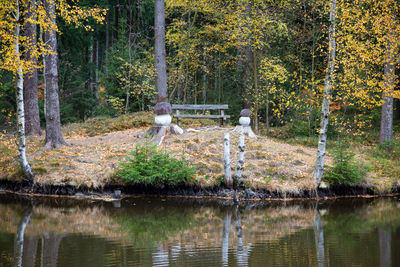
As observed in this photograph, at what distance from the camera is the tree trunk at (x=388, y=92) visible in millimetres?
14328

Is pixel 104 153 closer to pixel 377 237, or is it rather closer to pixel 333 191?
pixel 333 191

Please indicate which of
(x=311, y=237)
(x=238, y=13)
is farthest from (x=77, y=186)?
(x=238, y=13)

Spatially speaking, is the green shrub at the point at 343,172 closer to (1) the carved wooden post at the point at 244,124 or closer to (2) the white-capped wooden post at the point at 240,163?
(2) the white-capped wooden post at the point at 240,163

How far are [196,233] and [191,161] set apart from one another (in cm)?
411

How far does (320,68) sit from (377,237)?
12965 mm

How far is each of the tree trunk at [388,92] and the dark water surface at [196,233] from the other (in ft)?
13.0

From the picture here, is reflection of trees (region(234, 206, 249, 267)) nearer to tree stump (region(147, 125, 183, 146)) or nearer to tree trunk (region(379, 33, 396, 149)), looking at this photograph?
tree stump (region(147, 125, 183, 146))

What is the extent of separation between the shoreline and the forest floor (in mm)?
149

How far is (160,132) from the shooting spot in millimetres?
13945

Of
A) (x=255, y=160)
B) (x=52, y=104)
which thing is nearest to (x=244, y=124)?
(x=255, y=160)

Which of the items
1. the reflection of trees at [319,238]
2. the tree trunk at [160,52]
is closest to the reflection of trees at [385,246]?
the reflection of trees at [319,238]

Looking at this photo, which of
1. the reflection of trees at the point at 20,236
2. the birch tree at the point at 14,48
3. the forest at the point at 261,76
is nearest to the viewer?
the reflection of trees at the point at 20,236

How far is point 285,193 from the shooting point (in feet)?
38.3

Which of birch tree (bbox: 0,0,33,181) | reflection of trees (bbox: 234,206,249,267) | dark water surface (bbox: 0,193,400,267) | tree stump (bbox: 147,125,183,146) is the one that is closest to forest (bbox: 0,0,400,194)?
dark water surface (bbox: 0,193,400,267)
